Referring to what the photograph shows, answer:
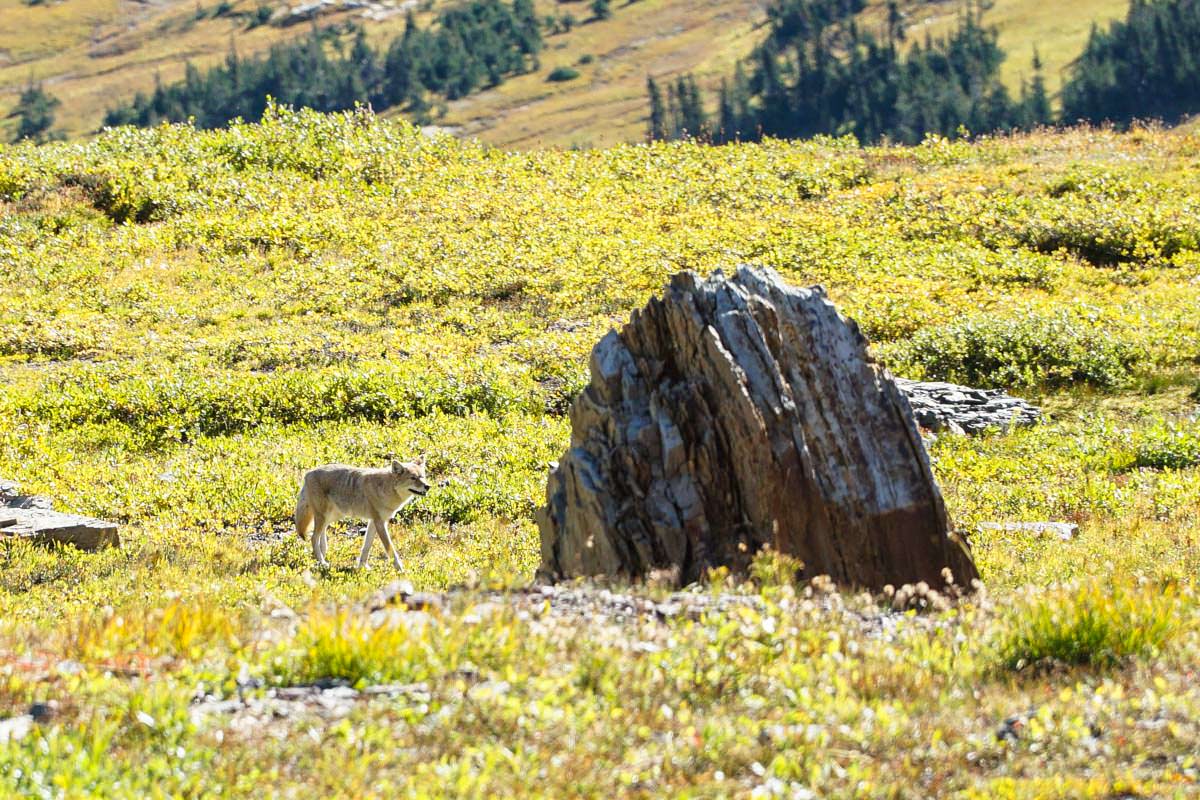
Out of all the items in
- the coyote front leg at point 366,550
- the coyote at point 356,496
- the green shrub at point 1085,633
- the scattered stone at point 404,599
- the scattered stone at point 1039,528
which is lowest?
the scattered stone at point 1039,528

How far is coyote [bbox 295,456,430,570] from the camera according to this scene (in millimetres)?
16094

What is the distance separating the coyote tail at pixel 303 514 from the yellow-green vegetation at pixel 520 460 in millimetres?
586

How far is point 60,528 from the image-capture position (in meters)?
16.2

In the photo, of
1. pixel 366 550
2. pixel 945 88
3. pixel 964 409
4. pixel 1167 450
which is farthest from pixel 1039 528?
pixel 945 88

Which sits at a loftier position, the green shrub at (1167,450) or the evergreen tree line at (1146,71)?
the green shrub at (1167,450)

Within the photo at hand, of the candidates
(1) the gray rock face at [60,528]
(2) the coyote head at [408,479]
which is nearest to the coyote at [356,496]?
(2) the coyote head at [408,479]

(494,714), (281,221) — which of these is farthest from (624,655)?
(281,221)

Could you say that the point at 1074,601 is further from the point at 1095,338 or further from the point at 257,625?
the point at 1095,338

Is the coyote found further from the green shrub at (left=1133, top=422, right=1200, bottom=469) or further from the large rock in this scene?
the green shrub at (left=1133, top=422, right=1200, bottom=469)

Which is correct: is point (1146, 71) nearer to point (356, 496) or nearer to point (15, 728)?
point (356, 496)

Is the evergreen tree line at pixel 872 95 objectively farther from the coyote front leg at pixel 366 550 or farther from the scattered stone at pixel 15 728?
the scattered stone at pixel 15 728

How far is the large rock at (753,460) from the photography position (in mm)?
11812

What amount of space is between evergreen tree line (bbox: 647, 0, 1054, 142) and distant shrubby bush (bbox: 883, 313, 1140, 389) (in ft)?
444

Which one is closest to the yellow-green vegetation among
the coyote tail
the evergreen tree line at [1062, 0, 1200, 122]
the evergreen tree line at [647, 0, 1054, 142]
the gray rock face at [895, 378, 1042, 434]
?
the coyote tail
